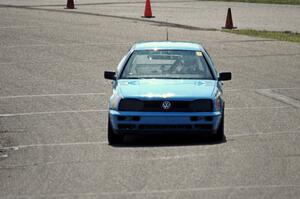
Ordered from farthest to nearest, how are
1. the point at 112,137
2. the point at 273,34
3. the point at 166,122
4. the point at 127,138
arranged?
the point at 273,34 → the point at 127,138 → the point at 112,137 → the point at 166,122

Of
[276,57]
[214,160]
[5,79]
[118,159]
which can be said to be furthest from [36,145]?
[276,57]

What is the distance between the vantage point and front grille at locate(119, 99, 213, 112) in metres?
14.8

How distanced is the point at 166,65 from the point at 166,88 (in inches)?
47.0

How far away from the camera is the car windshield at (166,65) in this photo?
16100mm

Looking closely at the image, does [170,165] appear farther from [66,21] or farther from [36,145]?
[66,21]

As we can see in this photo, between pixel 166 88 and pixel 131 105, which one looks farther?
pixel 166 88

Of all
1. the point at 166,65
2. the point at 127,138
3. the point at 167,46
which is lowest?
the point at 127,138

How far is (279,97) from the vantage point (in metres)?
20.1

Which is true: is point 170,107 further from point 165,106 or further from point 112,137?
point 112,137

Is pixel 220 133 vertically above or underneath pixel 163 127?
underneath

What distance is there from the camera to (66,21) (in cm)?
3850

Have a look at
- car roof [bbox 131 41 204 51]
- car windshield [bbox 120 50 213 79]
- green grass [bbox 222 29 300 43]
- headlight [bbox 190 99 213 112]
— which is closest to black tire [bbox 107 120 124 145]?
headlight [bbox 190 99 213 112]

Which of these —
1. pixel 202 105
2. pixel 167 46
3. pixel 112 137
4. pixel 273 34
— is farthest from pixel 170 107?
pixel 273 34

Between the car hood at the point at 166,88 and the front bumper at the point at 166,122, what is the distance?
0.85 ft
